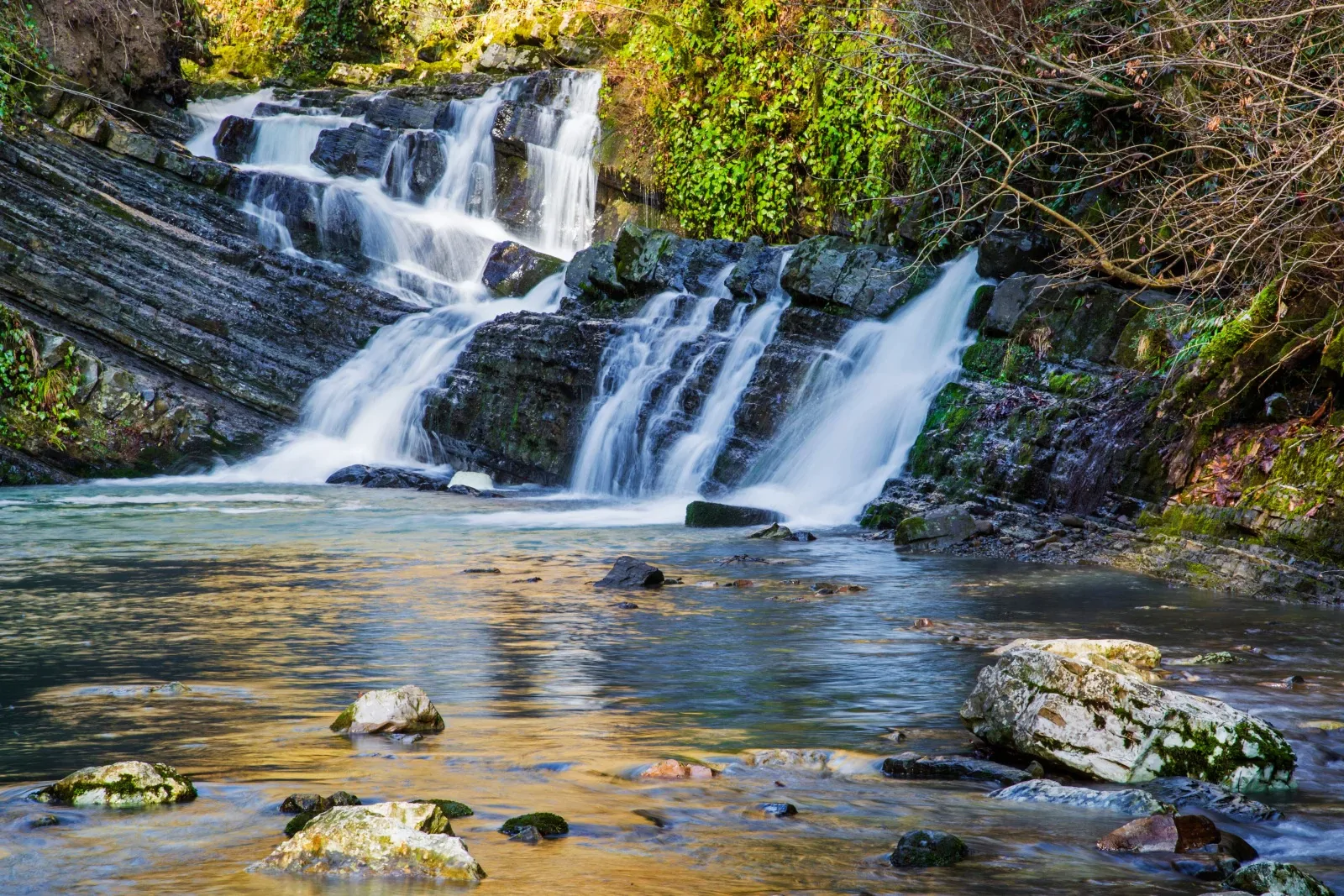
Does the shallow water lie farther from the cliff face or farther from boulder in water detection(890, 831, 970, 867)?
the cliff face

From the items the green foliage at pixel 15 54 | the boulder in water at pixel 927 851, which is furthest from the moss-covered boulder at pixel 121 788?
the green foliage at pixel 15 54

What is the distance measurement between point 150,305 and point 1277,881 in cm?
1889

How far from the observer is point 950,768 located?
4.72 meters

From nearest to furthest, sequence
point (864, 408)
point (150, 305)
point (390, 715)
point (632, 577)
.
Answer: point (390, 715) < point (632, 577) < point (864, 408) < point (150, 305)

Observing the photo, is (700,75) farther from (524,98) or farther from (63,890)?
(63,890)

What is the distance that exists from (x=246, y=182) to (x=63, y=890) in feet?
72.2

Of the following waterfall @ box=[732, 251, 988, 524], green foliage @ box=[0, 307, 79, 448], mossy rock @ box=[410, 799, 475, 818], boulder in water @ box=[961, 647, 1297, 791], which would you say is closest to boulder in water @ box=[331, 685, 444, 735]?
mossy rock @ box=[410, 799, 475, 818]

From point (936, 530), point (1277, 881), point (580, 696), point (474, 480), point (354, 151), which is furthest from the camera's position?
point (354, 151)

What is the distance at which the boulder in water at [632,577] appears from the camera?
31.5 feet

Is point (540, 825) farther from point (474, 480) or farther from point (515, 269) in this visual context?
point (515, 269)

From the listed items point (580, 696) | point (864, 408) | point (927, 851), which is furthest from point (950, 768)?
point (864, 408)

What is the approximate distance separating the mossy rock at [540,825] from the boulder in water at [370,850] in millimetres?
299

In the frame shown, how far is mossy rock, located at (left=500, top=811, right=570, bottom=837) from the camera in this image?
3.92 meters

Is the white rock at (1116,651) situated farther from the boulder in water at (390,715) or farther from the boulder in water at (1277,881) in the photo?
the boulder in water at (390,715)
